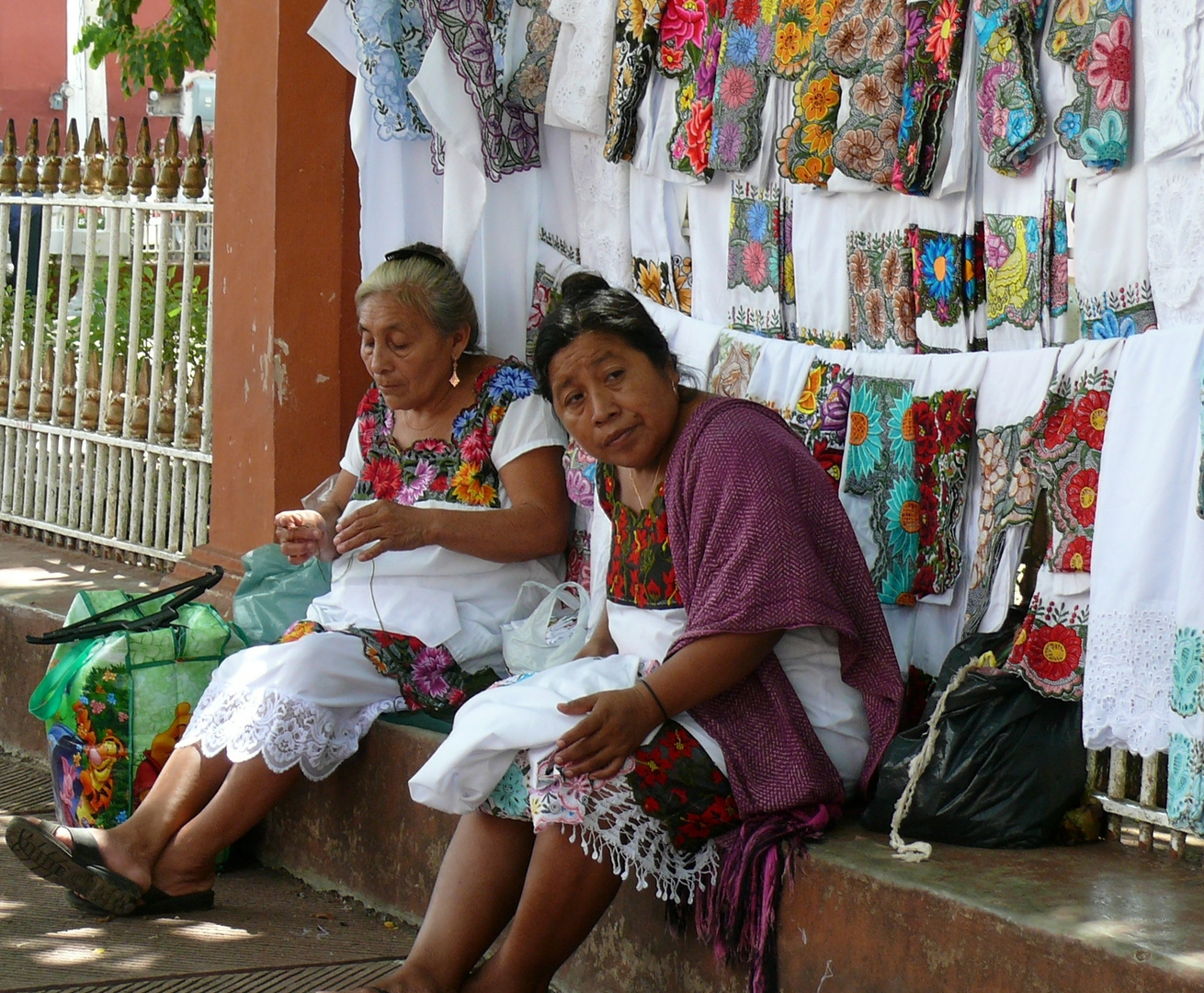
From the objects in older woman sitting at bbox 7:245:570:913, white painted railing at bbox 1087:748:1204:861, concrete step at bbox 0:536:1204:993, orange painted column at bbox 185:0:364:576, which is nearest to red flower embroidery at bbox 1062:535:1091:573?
white painted railing at bbox 1087:748:1204:861

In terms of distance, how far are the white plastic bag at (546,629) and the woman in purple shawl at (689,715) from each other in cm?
57

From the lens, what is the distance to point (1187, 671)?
254 cm

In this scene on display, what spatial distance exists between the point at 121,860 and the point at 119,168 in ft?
9.95

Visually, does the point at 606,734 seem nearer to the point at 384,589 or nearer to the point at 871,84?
the point at 384,589

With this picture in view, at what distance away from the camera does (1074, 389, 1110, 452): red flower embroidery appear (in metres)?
2.82

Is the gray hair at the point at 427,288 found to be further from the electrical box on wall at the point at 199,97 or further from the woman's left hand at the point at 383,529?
the electrical box on wall at the point at 199,97

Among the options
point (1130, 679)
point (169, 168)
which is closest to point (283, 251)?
point (169, 168)

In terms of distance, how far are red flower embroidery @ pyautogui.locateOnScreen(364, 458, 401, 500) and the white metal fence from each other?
1.35 m

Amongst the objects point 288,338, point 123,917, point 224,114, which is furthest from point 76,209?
point 123,917

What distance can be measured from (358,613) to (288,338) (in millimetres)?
1109

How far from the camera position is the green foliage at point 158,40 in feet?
24.8

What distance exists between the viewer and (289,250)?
14.8ft

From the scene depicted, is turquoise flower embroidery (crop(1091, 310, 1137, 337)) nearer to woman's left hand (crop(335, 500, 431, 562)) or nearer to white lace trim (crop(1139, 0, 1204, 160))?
white lace trim (crop(1139, 0, 1204, 160))

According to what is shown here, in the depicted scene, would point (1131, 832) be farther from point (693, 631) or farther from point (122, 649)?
point (122, 649)
